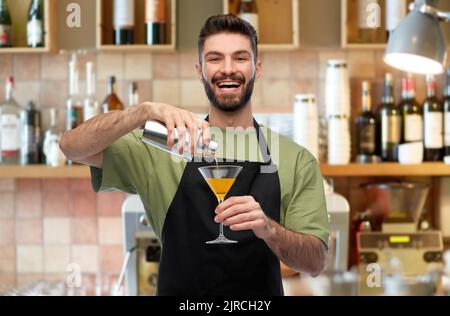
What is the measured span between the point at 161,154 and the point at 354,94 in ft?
5.92

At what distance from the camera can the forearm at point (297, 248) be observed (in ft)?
4.42

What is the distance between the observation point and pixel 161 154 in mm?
1521

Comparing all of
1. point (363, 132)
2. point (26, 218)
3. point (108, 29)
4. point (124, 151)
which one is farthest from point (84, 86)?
point (124, 151)

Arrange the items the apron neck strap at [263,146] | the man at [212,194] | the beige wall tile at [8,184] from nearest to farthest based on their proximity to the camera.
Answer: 1. the man at [212,194]
2. the apron neck strap at [263,146]
3. the beige wall tile at [8,184]

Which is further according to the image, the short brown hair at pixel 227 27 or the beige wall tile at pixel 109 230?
the beige wall tile at pixel 109 230

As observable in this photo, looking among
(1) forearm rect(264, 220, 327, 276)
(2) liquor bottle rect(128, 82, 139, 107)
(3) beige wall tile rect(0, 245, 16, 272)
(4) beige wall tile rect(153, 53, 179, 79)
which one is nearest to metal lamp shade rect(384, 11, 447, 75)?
(1) forearm rect(264, 220, 327, 276)

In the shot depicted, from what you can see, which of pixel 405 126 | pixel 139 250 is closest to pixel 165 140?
pixel 139 250

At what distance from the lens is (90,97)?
124 inches

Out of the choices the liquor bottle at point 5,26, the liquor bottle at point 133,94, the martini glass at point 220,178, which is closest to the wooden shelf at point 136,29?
the liquor bottle at point 133,94

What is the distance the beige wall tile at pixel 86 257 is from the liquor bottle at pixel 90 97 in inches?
21.6

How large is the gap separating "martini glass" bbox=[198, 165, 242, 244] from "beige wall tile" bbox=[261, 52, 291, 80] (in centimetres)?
185

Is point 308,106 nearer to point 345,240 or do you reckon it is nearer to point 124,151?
point 345,240

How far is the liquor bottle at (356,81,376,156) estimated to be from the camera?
3.01 m

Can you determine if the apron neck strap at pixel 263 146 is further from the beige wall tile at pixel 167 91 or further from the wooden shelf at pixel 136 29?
the beige wall tile at pixel 167 91
